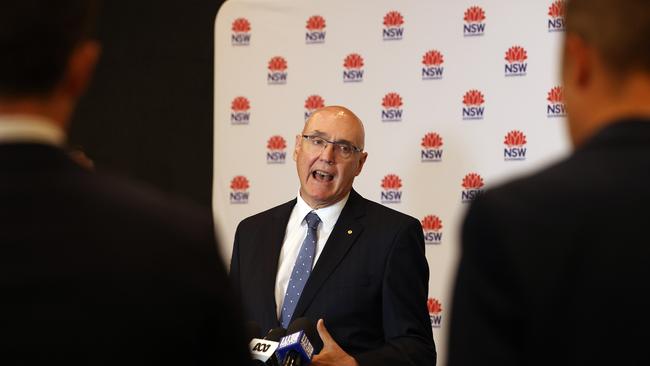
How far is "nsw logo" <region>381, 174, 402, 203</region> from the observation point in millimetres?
5059

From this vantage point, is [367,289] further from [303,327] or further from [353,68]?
[353,68]

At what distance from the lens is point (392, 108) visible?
513 centimetres

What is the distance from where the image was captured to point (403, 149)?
5.07m

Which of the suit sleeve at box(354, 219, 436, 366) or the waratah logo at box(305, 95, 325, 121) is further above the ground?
the waratah logo at box(305, 95, 325, 121)

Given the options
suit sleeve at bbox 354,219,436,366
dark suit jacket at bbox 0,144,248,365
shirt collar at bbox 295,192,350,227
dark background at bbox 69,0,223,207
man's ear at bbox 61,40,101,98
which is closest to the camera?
dark suit jacket at bbox 0,144,248,365

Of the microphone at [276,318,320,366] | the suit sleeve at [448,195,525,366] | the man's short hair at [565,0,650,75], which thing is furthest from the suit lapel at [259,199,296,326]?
the man's short hair at [565,0,650,75]

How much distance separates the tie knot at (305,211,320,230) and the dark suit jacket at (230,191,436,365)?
11 cm

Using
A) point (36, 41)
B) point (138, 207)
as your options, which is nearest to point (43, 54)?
point (36, 41)

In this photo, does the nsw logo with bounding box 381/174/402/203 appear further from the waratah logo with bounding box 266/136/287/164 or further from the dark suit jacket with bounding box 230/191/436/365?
the dark suit jacket with bounding box 230/191/436/365

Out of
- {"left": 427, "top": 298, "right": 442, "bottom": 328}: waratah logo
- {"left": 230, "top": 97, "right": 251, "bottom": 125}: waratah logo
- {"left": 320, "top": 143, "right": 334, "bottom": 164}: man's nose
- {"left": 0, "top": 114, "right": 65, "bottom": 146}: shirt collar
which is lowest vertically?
{"left": 427, "top": 298, "right": 442, "bottom": 328}: waratah logo

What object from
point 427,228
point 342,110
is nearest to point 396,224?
point 342,110

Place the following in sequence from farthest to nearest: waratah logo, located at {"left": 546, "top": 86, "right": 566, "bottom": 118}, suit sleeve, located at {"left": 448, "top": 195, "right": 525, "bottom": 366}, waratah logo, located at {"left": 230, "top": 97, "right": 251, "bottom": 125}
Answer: waratah logo, located at {"left": 230, "top": 97, "right": 251, "bottom": 125}
waratah logo, located at {"left": 546, "top": 86, "right": 566, "bottom": 118}
suit sleeve, located at {"left": 448, "top": 195, "right": 525, "bottom": 366}

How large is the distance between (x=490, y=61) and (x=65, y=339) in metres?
4.18

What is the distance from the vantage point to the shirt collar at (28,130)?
116cm
